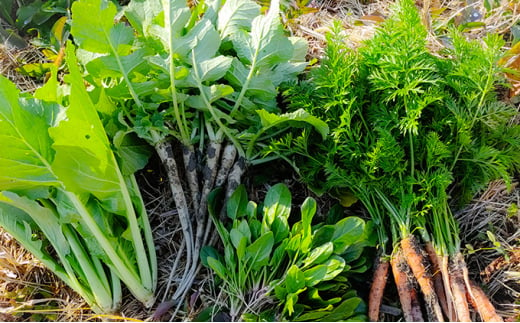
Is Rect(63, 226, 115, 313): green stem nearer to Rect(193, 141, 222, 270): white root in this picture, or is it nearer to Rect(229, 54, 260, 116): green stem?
Rect(193, 141, 222, 270): white root

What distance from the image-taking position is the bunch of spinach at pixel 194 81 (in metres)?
1.19

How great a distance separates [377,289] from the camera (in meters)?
1.19

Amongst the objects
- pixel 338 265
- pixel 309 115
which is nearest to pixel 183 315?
pixel 338 265

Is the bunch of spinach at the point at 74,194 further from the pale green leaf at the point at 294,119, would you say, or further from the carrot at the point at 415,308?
the carrot at the point at 415,308

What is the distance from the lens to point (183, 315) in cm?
123

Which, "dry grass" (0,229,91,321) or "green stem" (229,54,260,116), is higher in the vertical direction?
"green stem" (229,54,260,116)

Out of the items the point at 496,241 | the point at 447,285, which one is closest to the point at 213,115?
the point at 447,285

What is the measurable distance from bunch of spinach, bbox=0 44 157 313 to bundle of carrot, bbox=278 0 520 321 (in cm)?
43

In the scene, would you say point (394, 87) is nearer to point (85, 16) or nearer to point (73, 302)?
point (85, 16)

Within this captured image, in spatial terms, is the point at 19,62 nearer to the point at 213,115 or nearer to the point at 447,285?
the point at 213,115

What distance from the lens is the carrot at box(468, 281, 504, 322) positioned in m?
1.09

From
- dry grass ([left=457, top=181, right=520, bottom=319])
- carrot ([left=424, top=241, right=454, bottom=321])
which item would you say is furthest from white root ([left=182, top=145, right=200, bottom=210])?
dry grass ([left=457, top=181, right=520, bottom=319])

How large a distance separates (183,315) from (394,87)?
0.77m

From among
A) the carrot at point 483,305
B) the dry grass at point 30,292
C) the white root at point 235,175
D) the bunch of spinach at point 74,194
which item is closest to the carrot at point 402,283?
the carrot at point 483,305
